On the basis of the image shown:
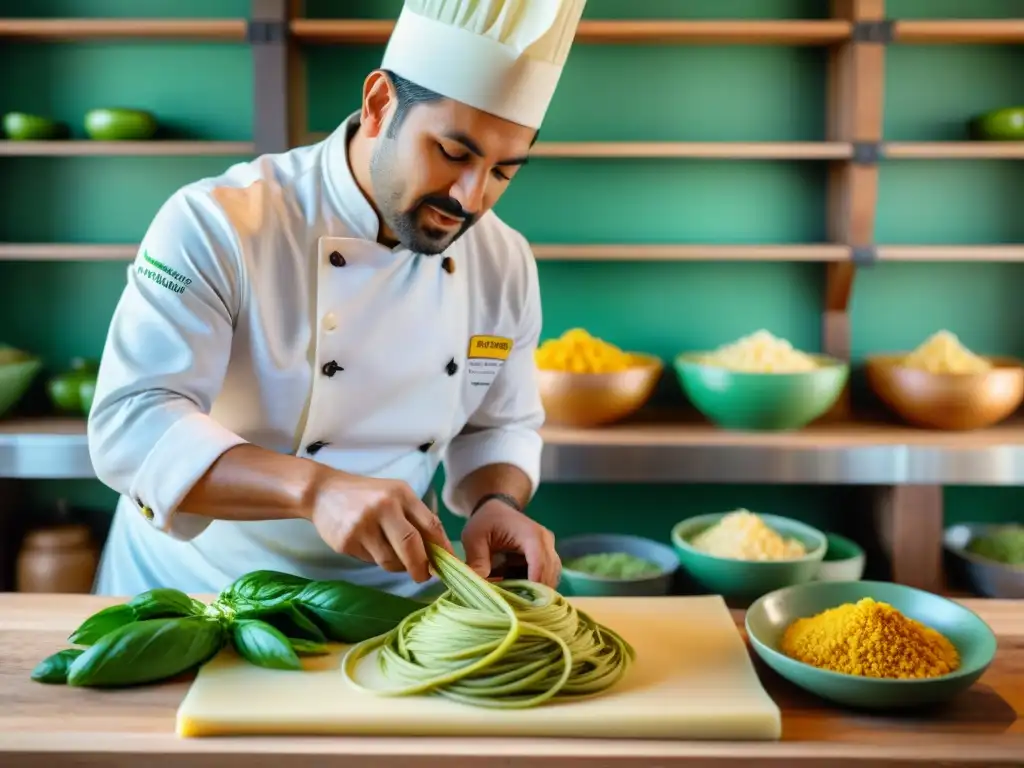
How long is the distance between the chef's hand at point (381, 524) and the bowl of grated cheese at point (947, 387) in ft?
6.96

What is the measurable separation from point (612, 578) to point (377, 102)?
153 cm

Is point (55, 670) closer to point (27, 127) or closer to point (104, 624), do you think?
point (104, 624)

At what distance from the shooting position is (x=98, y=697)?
1181 mm

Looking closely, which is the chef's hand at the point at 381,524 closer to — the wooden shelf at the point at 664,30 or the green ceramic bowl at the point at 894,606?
the green ceramic bowl at the point at 894,606

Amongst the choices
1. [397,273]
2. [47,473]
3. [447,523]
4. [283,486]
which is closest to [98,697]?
[283,486]

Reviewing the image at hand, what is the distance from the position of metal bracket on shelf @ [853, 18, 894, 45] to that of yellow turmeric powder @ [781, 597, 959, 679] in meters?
2.34

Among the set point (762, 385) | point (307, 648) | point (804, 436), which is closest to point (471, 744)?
point (307, 648)

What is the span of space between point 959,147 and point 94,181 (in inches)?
111

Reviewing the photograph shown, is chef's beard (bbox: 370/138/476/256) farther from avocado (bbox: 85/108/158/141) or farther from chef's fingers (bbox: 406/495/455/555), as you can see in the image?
avocado (bbox: 85/108/158/141)

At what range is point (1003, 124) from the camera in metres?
3.19

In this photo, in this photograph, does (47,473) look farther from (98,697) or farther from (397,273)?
(98,697)

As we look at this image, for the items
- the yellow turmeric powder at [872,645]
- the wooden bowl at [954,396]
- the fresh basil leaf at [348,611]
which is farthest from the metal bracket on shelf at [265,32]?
the yellow turmeric powder at [872,645]

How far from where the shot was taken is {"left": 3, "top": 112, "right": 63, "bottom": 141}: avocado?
3201 mm

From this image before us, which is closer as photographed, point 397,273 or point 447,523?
point 397,273
